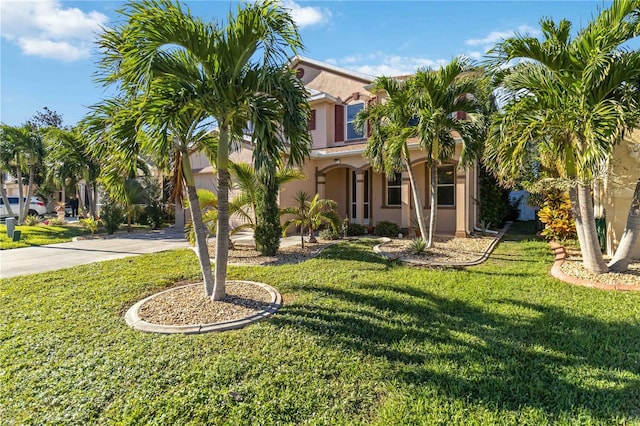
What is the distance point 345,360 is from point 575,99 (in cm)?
669

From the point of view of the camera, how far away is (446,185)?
14883 millimetres

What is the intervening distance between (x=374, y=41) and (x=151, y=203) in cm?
1526

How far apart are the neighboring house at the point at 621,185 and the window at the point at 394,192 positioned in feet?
25.7

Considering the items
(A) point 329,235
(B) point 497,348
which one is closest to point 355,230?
(A) point 329,235

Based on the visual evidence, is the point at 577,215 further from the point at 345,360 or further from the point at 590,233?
the point at 345,360

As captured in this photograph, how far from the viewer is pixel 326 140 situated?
648 inches

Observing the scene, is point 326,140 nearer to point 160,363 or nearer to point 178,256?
point 178,256

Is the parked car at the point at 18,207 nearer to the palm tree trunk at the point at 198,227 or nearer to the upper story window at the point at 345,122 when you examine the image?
the upper story window at the point at 345,122

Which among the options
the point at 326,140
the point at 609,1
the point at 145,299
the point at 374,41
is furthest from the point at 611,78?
the point at 326,140

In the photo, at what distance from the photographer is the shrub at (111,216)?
16250 mm

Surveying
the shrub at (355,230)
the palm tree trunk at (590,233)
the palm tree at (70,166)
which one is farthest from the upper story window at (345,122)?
the palm tree at (70,166)

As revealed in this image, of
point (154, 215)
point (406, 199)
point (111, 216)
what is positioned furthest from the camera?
point (154, 215)

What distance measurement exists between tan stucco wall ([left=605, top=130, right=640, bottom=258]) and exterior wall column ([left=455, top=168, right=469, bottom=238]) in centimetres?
436

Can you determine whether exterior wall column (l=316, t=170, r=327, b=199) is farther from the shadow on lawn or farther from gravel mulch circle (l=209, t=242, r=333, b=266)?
the shadow on lawn
